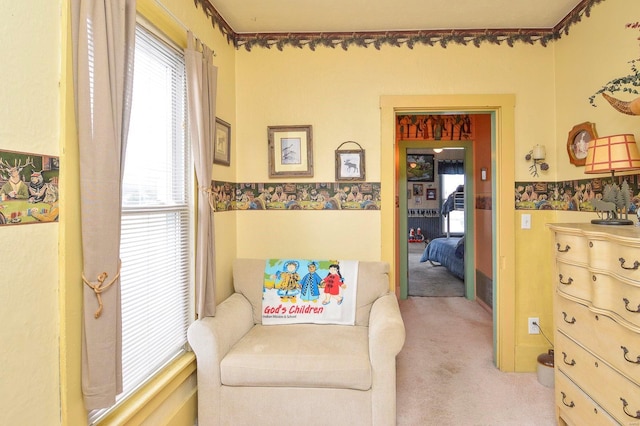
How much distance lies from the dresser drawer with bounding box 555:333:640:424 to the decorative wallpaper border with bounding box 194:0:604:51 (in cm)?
229

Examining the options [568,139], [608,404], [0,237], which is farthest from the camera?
[568,139]

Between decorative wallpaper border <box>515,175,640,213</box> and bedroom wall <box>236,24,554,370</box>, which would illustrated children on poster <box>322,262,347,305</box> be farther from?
decorative wallpaper border <box>515,175,640,213</box>

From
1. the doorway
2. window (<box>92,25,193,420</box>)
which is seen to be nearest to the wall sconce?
window (<box>92,25,193,420</box>)

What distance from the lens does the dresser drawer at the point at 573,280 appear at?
1723 mm

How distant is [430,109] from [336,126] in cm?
79

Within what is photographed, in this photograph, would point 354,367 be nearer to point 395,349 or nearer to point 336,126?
point 395,349

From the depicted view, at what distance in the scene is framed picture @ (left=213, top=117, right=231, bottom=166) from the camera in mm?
2512

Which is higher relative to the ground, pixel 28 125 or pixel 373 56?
pixel 373 56

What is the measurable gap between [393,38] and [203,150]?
1.86 m

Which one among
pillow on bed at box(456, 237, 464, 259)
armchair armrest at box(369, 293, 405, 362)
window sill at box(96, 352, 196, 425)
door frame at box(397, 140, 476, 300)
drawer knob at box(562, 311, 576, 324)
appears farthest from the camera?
pillow on bed at box(456, 237, 464, 259)

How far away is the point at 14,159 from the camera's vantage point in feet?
3.59

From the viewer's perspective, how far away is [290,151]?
2918 mm

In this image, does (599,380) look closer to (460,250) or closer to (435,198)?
(460,250)

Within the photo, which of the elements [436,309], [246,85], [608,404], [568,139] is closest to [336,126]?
[246,85]
